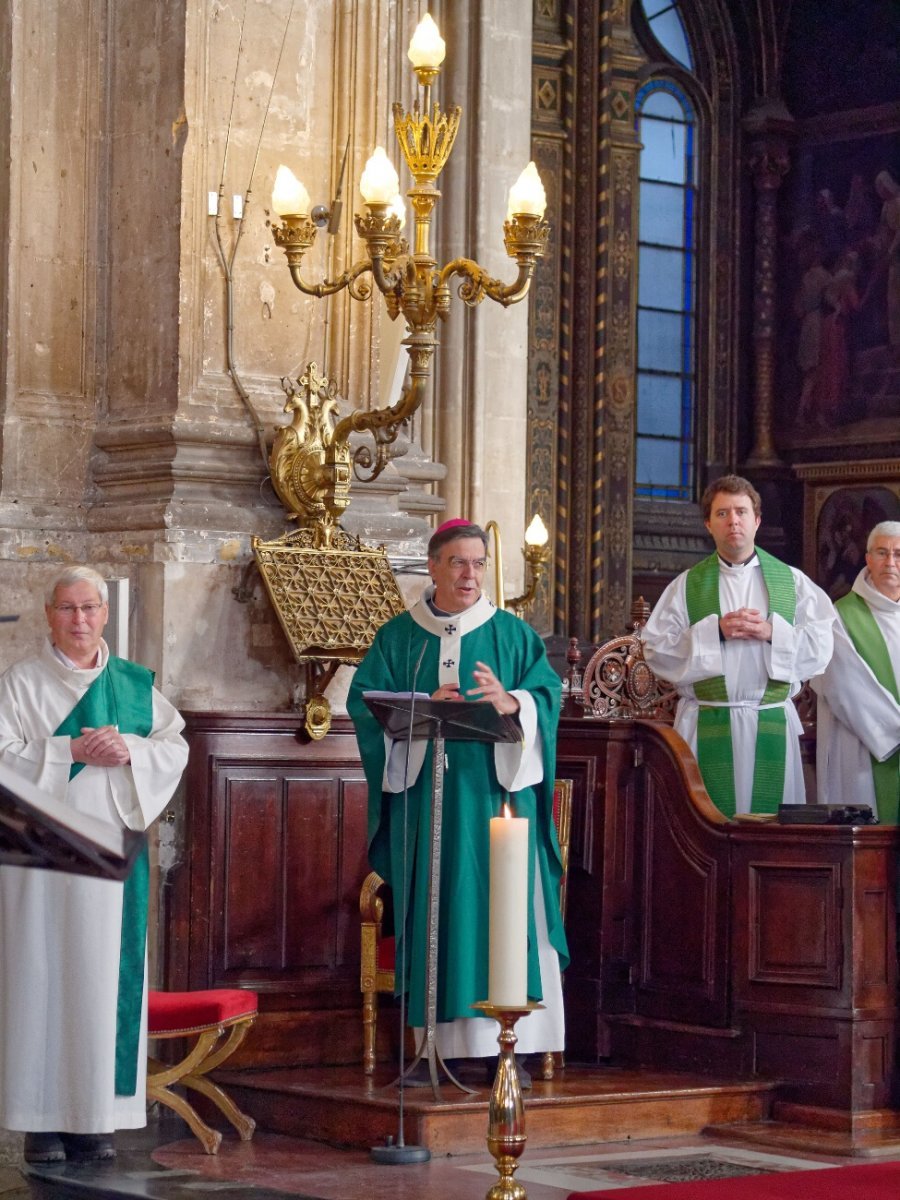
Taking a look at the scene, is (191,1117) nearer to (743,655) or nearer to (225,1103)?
(225,1103)

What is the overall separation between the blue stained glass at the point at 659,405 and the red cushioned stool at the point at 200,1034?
11.0 metres

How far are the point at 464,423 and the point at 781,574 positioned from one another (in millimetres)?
2756

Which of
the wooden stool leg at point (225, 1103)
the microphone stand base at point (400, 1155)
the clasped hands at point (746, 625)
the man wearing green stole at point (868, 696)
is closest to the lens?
the microphone stand base at point (400, 1155)

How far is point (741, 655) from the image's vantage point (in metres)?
7.62

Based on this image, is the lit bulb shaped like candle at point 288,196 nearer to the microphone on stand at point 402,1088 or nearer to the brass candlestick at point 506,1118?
the microphone on stand at point 402,1088

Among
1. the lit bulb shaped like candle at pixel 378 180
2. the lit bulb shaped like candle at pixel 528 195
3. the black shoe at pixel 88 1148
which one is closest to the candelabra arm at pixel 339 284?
the lit bulb shaped like candle at pixel 378 180

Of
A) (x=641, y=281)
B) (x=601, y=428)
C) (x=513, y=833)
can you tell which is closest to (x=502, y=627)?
(x=513, y=833)

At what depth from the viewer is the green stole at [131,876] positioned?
636 cm

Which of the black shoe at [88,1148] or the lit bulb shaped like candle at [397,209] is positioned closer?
the black shoe at [88,1148]

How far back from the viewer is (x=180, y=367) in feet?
25.1

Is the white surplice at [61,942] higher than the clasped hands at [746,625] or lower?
lower

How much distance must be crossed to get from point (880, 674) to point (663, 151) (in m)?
10.4

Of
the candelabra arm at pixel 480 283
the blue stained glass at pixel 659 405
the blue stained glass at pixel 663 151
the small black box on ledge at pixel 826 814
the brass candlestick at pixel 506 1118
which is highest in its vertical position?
the blue stained glass at pixel 663 151

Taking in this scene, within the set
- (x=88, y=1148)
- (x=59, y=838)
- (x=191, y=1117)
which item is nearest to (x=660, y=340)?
(x=191, y=1117)
